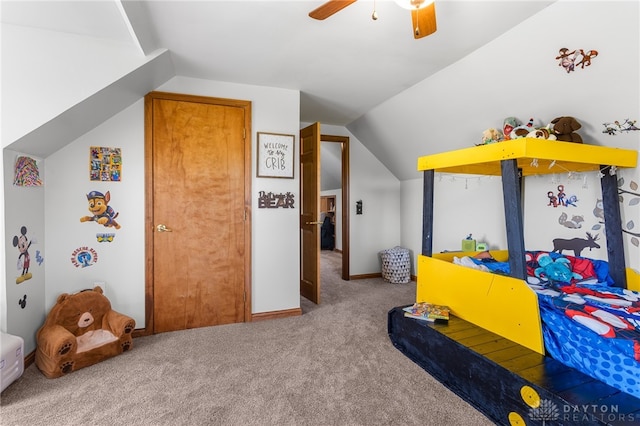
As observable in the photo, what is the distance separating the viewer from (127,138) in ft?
8.90

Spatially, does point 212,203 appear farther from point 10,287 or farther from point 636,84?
point 636,84

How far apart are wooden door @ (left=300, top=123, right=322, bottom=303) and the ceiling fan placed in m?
1.99

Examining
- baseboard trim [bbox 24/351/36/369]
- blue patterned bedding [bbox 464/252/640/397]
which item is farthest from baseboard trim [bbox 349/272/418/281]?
baseboard trim [bbox 24/351/36/369]

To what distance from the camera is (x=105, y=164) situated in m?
2.65

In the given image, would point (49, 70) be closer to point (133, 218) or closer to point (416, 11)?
point (133, 218)

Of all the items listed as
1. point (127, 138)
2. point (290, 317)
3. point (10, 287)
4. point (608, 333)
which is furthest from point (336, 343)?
point (127, 138)

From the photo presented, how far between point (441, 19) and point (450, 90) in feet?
3.10

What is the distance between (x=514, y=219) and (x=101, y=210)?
117 inches

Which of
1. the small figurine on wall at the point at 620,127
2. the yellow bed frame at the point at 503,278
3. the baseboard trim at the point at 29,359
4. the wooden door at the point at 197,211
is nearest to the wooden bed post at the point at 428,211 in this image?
the yellow bed frame at the point at 503,278

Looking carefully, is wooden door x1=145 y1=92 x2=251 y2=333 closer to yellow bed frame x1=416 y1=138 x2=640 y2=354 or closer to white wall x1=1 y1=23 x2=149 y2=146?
white wall x1=1 y1=23 x2=149 y2=146

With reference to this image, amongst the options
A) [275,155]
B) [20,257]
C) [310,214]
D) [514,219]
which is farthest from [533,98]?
[20,257]

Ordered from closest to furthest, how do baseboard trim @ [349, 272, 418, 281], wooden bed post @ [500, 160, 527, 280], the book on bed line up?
1. wooden bed post @ [500, 160, 527, 280]
2. the book on bed
3. baseboard trim @ [349, 272, 418, 281]

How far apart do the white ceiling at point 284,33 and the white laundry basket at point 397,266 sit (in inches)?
95.8

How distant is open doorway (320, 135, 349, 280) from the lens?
4789 millimetres
